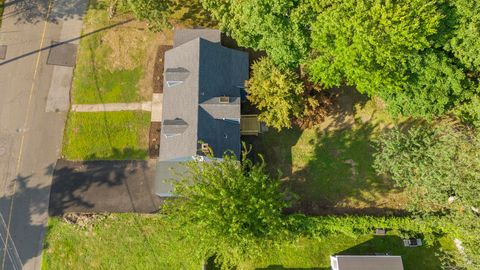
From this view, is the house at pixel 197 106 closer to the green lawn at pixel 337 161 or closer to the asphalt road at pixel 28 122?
the green lawn at pixel 337 161

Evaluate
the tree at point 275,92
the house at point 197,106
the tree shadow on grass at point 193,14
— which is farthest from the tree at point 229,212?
the tree shadow on grass at point 193,14

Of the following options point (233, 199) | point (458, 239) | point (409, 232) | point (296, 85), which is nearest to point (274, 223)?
point (233, 199)

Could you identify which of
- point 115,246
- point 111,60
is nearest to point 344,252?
point 115,246

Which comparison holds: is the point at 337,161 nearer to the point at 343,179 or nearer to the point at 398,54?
the point at 343,179

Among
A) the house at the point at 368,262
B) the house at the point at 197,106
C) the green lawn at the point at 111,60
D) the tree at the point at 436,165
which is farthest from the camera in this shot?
the green lawn at the point at 111,60

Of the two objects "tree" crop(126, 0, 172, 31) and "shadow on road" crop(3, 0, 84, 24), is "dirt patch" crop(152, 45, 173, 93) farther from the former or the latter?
"shadow on road" crop(3, 0, 84, 24)

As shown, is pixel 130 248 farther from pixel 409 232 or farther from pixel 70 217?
pixel 409 232
